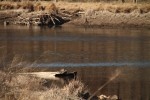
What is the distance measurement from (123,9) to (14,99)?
145 feet

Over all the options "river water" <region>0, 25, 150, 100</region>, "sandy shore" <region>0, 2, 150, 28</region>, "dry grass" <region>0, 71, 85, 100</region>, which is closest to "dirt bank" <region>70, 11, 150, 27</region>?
"sandy shore" <region>0, 2, 150, 28</region>

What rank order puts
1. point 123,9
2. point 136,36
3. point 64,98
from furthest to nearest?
point 123,9, point 136,36, point 64,98

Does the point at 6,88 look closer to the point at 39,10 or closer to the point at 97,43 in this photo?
the point at 97,43

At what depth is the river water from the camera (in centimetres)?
2075

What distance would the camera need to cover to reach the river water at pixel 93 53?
20.8m

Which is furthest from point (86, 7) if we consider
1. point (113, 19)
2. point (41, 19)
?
point (41, 19)

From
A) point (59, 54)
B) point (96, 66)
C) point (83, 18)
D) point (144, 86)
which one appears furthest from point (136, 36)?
point (144, 86)

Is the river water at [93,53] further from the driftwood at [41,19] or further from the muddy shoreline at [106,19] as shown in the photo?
the driftwood at [41,19]

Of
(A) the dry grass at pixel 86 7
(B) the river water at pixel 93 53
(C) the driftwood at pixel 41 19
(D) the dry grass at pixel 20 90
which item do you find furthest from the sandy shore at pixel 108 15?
(D) the dry grass at pixel 20 90

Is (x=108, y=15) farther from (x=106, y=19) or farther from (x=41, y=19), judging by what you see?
(x=41, y=19)

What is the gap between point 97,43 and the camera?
36844 millimetres

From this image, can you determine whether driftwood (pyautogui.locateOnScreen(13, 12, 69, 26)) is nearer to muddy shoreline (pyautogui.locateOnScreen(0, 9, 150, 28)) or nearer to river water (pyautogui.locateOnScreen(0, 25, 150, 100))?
muddy shoreline (pyautogui.locateOnScreen(0, 9, 150, 28))

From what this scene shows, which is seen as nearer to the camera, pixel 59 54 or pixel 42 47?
pixel 59 54

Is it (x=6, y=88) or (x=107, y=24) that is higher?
(x=6, y=88)
